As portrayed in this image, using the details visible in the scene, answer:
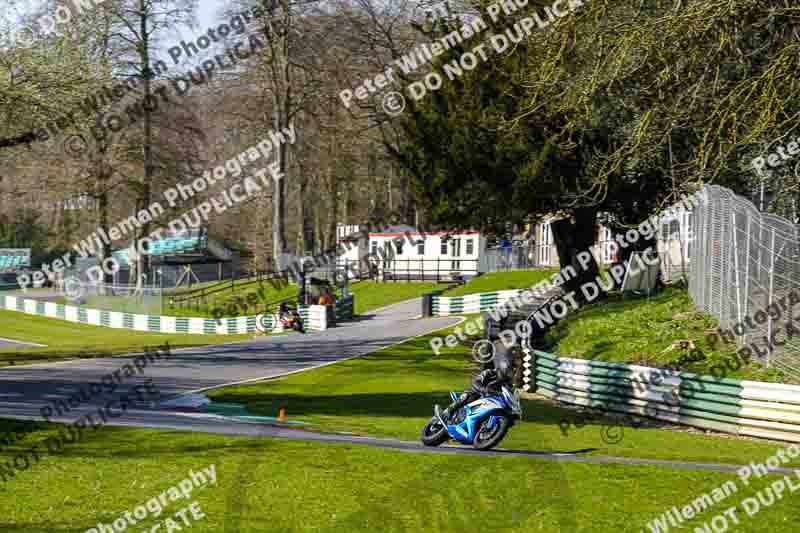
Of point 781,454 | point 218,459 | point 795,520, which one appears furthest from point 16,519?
point 781,454

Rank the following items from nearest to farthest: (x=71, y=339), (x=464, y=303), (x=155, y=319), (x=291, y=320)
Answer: (x=291, y=320)
(x=71, y=339)
(x=464, y=303)
(x=155, y=319)

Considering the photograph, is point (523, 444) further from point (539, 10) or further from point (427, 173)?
point (427, 173)

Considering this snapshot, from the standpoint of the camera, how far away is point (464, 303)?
43625 mm

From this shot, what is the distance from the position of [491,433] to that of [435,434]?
2.97 feet

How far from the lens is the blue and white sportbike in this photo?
1144 centimetres

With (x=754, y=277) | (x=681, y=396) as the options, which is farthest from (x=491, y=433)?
(x=754, y=277)

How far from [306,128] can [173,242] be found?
2091 cm

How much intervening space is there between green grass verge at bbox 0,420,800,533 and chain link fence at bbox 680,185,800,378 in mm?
5734

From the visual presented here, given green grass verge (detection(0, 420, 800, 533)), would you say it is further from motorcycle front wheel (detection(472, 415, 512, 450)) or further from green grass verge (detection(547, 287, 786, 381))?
green grass verge (detection(547, 287, 786, 381))

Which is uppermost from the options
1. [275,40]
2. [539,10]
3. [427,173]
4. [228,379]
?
[275,40]

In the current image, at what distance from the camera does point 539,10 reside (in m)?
25.7

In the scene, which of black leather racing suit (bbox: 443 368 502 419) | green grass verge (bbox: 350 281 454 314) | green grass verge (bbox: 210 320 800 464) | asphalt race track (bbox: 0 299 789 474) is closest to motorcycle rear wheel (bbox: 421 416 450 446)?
asphalt race track (bbox: 0 299 789 474)

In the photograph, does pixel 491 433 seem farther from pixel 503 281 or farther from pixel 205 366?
pixel 503 281

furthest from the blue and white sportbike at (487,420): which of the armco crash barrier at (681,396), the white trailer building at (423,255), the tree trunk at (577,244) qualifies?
the white trailer building at (423,255)
